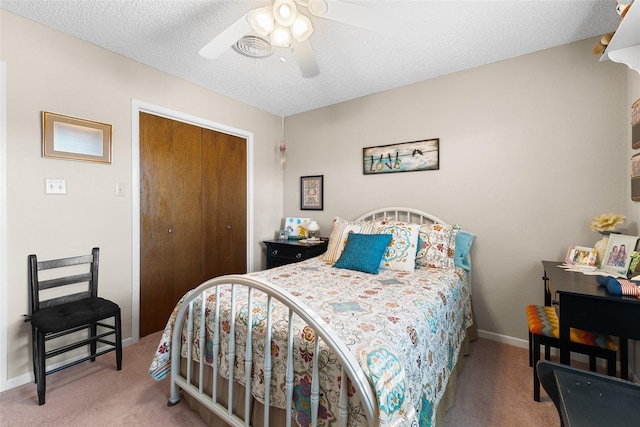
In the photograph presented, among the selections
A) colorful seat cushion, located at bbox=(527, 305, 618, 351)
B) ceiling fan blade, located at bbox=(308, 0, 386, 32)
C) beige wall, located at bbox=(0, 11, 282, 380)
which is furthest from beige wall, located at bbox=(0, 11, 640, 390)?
ceiling fan blade, located at bbox=(308, 0, 386, 32)

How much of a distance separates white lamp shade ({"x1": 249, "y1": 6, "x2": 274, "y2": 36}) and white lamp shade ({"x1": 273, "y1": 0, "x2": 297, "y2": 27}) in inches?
1.2

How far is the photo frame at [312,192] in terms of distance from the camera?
11.9 feet

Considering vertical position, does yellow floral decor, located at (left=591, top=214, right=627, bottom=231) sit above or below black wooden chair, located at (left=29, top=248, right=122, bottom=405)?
above

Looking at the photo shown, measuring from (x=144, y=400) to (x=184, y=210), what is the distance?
1.70 meters

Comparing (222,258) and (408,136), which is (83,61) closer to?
(222,258)

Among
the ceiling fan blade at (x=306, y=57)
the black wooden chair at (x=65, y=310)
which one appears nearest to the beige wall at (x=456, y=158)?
the black wooden chair at (x=65, y=310)

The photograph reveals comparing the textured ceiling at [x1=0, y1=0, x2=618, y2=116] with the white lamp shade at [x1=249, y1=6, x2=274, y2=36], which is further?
the textured ceiling at [x1=0, y1=0, x2=618, y2=116]

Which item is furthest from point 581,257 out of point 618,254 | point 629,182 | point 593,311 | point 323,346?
point 323,346

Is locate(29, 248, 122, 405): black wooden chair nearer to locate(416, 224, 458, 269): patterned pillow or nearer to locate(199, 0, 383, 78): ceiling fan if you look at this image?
locate(199, 0, 383, 78): ceiling fan

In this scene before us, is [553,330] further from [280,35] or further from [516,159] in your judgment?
[280,35]

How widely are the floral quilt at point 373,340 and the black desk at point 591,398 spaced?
1.53 ft

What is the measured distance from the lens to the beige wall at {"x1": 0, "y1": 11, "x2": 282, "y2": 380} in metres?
1.91

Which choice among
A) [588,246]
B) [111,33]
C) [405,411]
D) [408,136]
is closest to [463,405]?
[405,411]

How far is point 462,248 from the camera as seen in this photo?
98.0 inches
